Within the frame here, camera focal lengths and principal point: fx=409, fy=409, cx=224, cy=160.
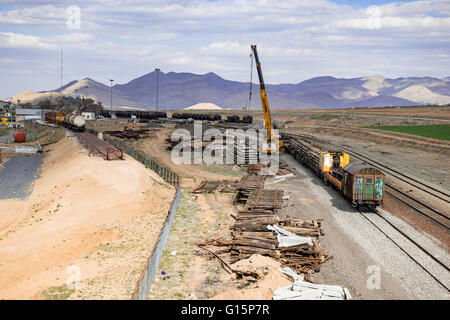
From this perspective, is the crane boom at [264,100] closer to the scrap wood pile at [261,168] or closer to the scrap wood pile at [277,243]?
the scrap wood pile at [261,168]

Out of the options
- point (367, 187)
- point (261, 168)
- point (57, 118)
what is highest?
point (57, 118)

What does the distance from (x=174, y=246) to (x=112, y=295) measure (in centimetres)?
556

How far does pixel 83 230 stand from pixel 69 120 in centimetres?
5373

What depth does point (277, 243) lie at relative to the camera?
69.5 ft

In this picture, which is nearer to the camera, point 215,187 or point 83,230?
point 83,230

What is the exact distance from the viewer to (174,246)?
73.9 ft

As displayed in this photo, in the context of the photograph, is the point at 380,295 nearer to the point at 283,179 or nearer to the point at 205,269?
the point at 205,269

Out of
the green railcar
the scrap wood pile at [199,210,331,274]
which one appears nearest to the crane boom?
the green railcar

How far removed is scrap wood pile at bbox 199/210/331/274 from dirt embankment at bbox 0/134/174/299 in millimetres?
4641

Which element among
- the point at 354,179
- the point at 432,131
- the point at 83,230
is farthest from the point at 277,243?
the point at 432,131

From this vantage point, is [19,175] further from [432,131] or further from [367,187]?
[432,131]

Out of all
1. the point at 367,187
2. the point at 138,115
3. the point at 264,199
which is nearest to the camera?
the point at 367,187

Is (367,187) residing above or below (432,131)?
below
